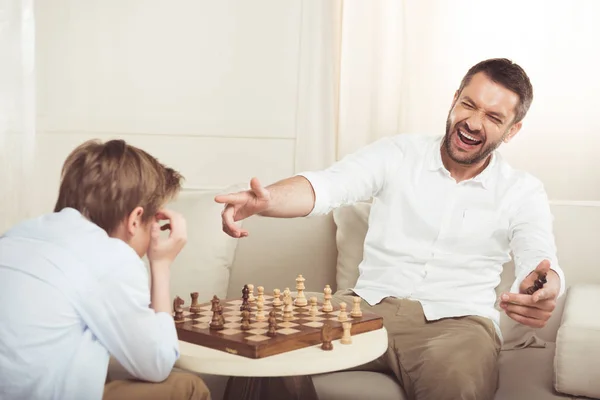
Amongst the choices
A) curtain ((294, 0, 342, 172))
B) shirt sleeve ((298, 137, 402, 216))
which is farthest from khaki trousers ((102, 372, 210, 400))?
curtain ((294, 0, 342, 172))

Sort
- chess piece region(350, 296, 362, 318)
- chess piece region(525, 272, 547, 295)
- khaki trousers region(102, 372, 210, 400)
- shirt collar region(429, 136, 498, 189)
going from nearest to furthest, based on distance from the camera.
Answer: khaki trousers region(102, 372, 210, 400), chess piece region(350, 296, 362, 318), chess piece region(525, 272, 547, 295), shirt collar region(429, 136, 498, 189)

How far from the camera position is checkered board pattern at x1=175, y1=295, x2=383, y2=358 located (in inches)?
67.5

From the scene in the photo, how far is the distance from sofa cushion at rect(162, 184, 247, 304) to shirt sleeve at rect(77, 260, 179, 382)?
1.05 meters

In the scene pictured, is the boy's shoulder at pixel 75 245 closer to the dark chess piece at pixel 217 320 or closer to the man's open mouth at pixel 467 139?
the dark chess piece at pixel 217 320

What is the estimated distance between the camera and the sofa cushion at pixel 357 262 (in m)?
2.60

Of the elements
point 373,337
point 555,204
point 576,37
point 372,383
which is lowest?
point 372,383

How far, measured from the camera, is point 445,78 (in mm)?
3221

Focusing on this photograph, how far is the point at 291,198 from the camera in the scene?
239cm

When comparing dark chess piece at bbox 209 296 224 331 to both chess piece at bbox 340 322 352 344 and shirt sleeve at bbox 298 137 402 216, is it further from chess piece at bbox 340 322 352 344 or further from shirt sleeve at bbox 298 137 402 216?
shirt sleeve at bbox 298 137 402 216

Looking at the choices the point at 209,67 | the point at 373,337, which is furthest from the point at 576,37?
the point at 373,337

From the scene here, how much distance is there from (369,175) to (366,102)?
78 cm

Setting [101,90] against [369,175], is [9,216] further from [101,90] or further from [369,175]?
[369,175]

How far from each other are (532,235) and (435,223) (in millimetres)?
294

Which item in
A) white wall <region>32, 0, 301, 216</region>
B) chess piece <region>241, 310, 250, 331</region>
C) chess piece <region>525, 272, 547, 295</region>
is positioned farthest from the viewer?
white wall <region>32, 0, 301, 216</region>
